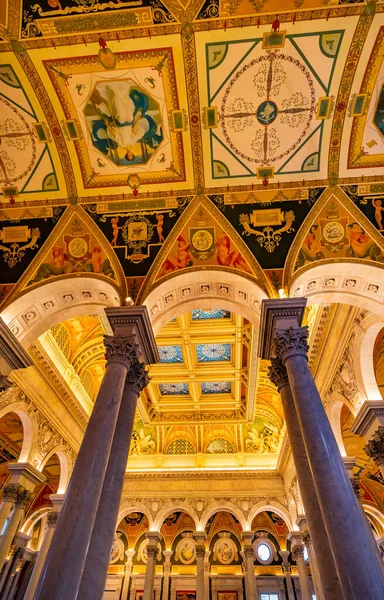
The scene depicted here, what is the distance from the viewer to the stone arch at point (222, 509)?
49.1ft

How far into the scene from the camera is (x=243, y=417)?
16.0 meters

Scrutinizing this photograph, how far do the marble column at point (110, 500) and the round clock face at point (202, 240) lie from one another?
282cm

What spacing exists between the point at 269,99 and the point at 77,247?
198 inches

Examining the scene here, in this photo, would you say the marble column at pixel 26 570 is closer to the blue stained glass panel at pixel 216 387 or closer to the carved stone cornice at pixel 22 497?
the carved stone cornice at pixel 22 497

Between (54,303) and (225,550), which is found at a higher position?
(54,303)

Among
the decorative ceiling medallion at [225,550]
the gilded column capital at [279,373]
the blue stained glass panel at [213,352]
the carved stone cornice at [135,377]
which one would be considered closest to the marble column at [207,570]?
the decorative ceiling medallion at [225,550]

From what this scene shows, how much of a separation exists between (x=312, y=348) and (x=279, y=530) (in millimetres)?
10971

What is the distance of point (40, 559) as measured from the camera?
11750mm

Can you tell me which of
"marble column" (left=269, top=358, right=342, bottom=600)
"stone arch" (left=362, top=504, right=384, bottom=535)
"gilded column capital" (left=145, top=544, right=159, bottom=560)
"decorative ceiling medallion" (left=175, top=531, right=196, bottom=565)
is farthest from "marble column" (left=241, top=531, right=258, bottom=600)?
"marble column" (left=269, top=358, right=342, bottom=600)

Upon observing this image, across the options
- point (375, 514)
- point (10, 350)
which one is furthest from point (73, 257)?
point (375, 514)

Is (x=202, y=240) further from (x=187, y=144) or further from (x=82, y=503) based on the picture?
(x=82, y=503)

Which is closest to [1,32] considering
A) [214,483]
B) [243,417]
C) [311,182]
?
[311,182]

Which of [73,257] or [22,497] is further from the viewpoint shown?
[22,497]

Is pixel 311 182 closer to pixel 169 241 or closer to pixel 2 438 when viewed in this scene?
pixel 169 241
